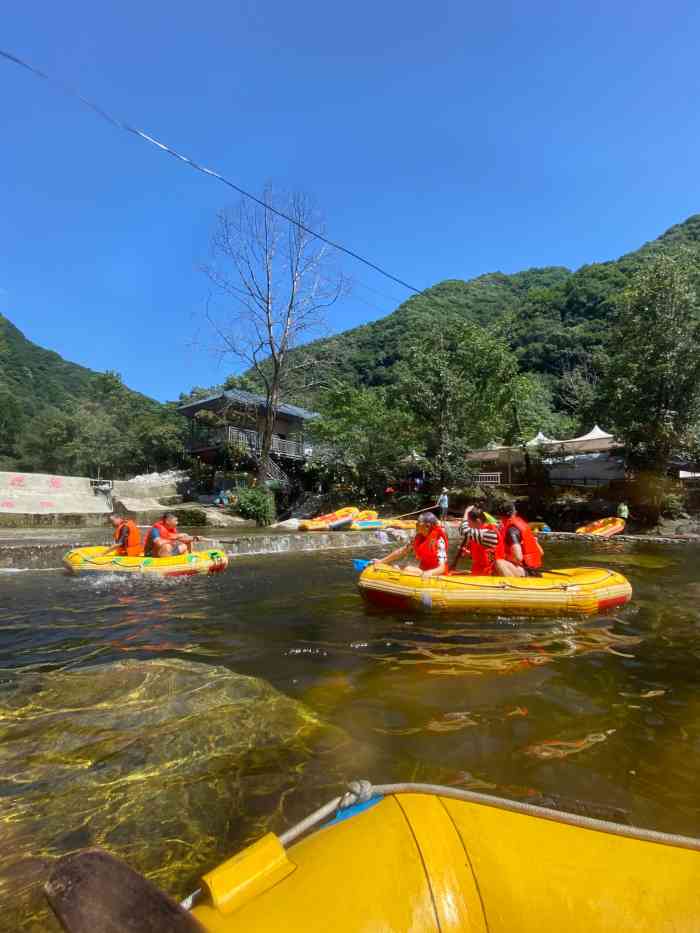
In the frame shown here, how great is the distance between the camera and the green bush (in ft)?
75.6

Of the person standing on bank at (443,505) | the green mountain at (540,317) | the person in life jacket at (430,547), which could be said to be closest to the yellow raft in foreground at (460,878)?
the person in life jacket at (430,547)

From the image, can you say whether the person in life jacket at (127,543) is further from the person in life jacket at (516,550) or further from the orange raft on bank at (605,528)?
the orange raft on bank at (605,528)

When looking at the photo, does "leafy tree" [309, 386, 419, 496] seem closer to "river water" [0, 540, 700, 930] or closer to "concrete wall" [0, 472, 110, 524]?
"concrete wall" [0, 472, 110, 524]

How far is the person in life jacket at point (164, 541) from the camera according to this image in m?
10.1

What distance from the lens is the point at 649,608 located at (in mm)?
7602

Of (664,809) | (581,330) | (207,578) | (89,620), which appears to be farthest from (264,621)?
(581,330)

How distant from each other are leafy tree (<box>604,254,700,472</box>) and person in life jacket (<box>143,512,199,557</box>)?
1770 centimetres

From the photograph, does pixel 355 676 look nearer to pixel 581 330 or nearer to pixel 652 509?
pixel 652 509

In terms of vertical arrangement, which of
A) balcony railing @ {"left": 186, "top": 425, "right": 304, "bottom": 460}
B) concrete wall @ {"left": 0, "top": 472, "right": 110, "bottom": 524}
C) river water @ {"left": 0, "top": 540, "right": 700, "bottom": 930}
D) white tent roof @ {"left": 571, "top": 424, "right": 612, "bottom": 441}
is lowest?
river water @ {"left": 0, "top": 540, "right": 700, "bottom": 930}

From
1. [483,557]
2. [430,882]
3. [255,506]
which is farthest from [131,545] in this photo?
[255,506]

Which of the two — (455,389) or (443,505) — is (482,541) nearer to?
(443,505)

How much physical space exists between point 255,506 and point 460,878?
22.2m

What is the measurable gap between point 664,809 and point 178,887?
2.48m

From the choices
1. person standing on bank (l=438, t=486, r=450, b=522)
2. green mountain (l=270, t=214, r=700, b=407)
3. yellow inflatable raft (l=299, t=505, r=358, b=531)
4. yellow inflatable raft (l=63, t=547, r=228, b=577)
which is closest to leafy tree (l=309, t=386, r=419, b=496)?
person standing on bank (l=438, t=486, r=450, b=522)
